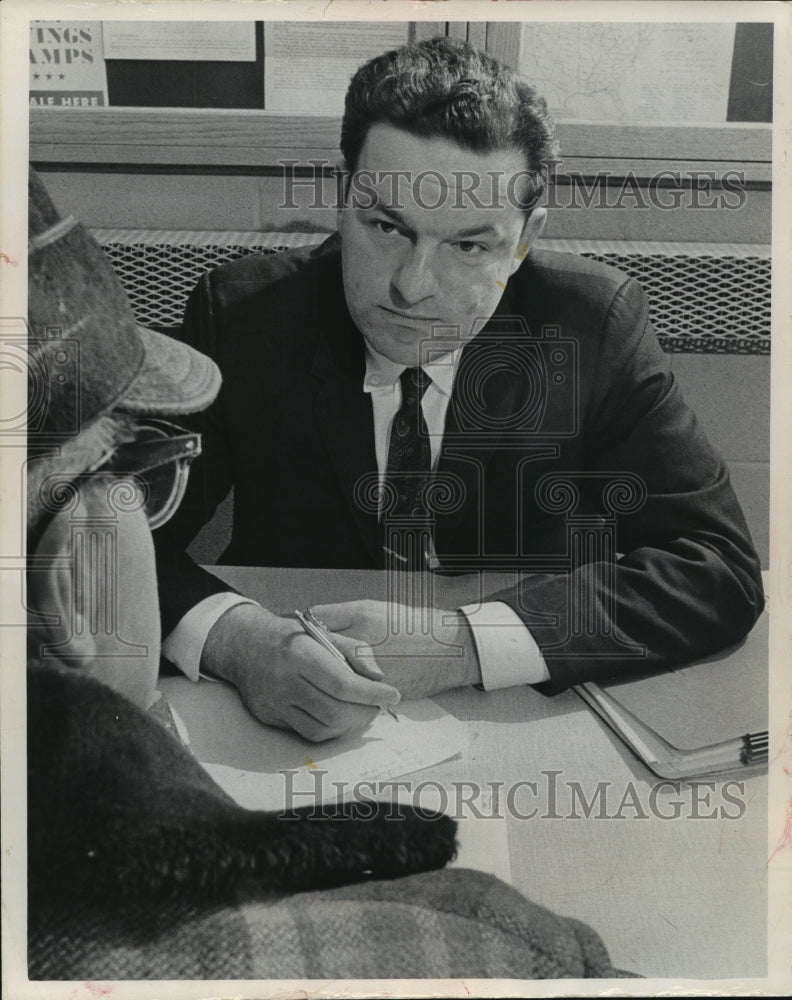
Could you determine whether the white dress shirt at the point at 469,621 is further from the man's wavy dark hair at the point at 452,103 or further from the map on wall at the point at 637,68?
the map on wall at the point at 637,68

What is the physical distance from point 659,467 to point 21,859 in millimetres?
1082

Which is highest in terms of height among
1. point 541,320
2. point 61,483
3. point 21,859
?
point 541,320

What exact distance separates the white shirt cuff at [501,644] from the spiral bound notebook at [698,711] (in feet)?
0.30

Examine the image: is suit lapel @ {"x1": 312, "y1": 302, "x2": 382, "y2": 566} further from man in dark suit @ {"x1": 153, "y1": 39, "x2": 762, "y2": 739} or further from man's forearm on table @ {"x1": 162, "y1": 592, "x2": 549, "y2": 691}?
man's forearm on table @ {"x1": 162, "y1": 592, "x2": 549, "y2": 691}

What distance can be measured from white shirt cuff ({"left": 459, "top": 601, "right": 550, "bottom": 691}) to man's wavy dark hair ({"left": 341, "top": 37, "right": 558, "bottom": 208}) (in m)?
0.59

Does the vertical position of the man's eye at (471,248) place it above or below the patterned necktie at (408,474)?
above

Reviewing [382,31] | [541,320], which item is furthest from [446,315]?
[382,31]

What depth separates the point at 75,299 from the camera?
4.15 ft

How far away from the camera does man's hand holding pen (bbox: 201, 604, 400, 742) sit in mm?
1251

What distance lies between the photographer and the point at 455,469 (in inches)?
50.4

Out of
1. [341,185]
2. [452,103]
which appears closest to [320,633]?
[341,185]

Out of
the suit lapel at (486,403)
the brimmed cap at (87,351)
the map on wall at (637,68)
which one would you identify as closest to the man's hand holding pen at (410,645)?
the suit lapel at (486,403)

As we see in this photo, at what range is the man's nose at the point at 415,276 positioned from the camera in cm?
125

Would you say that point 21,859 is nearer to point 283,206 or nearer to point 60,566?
point 60,566
